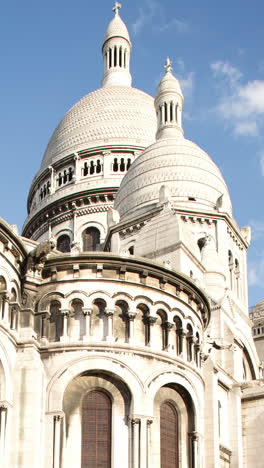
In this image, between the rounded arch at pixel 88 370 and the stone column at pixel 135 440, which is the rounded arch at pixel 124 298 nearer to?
the rounded arch at pixel 88 370

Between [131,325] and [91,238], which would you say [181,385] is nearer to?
[131,325]

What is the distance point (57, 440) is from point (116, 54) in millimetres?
59329

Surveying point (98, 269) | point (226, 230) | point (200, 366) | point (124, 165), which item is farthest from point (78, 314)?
point (124, 165)

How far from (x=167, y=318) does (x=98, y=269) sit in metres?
3.54

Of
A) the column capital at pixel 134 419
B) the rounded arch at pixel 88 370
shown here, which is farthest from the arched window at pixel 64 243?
the column capital at pixel 134 419

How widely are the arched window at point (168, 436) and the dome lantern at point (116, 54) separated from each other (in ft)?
172

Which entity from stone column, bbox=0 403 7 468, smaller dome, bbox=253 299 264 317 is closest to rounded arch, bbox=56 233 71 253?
smaller dome, bbox=253 299 264 317

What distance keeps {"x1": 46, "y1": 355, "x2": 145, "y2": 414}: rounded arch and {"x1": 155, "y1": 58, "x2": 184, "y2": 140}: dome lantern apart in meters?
31.0

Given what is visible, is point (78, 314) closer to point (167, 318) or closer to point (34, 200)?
point (167, 318)

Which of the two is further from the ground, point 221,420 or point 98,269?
point 98,269

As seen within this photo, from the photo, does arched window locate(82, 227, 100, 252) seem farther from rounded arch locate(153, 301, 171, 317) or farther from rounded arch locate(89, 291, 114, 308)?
rounded arch locate(89, 291, 114, 308)

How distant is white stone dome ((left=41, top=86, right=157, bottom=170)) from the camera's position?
234 feet

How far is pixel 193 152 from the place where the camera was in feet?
191

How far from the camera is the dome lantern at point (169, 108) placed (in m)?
61.6
